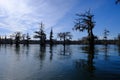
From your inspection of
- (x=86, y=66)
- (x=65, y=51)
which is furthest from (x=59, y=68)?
(x=65, y=51)

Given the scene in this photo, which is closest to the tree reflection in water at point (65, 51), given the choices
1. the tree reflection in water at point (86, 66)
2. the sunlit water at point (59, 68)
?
the sunlit water at point (59, 68)

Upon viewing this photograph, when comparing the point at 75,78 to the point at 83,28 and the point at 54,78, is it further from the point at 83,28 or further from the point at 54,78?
the point at 83,28

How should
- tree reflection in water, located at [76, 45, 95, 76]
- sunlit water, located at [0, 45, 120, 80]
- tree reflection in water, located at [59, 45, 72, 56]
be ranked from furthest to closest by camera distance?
tree reflection in water, located at [59, 45, 72, 56]
tree reflection in water, located at [76, 45, 95, 76]
sunlit water, located at [0, 45, 120, 80]

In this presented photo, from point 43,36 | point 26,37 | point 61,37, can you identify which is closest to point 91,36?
point 43,36

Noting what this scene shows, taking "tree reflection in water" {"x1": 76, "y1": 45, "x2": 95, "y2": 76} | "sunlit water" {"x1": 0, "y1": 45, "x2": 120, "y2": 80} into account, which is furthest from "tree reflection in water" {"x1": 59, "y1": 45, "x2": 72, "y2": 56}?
"tree reflection in water" {"x1": 76, "y1": 45, "x2": 95, "y2": 76}

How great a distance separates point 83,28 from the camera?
4569cm

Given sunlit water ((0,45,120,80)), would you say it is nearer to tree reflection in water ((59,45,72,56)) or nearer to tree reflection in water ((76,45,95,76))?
tree reflection in water ((76,45,95,76))

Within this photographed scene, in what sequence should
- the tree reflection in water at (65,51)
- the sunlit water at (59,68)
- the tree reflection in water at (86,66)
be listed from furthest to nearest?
the tree reflection in water at (65,51)
the tree reflection in water at (86,66)
the sunlit water at (59,68)

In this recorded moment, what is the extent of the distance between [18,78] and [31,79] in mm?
907

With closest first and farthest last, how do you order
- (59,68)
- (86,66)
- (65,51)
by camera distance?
(59,68), (86,66), (65,51)

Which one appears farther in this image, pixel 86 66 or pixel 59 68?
pixel 86 66

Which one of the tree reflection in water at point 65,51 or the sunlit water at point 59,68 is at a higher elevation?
the tree reflection in water at point 65,51

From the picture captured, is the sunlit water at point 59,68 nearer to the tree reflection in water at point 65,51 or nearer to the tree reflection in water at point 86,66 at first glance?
the tree reflection in water at point 86,66

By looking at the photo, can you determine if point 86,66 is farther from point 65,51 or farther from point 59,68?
point 65,51
